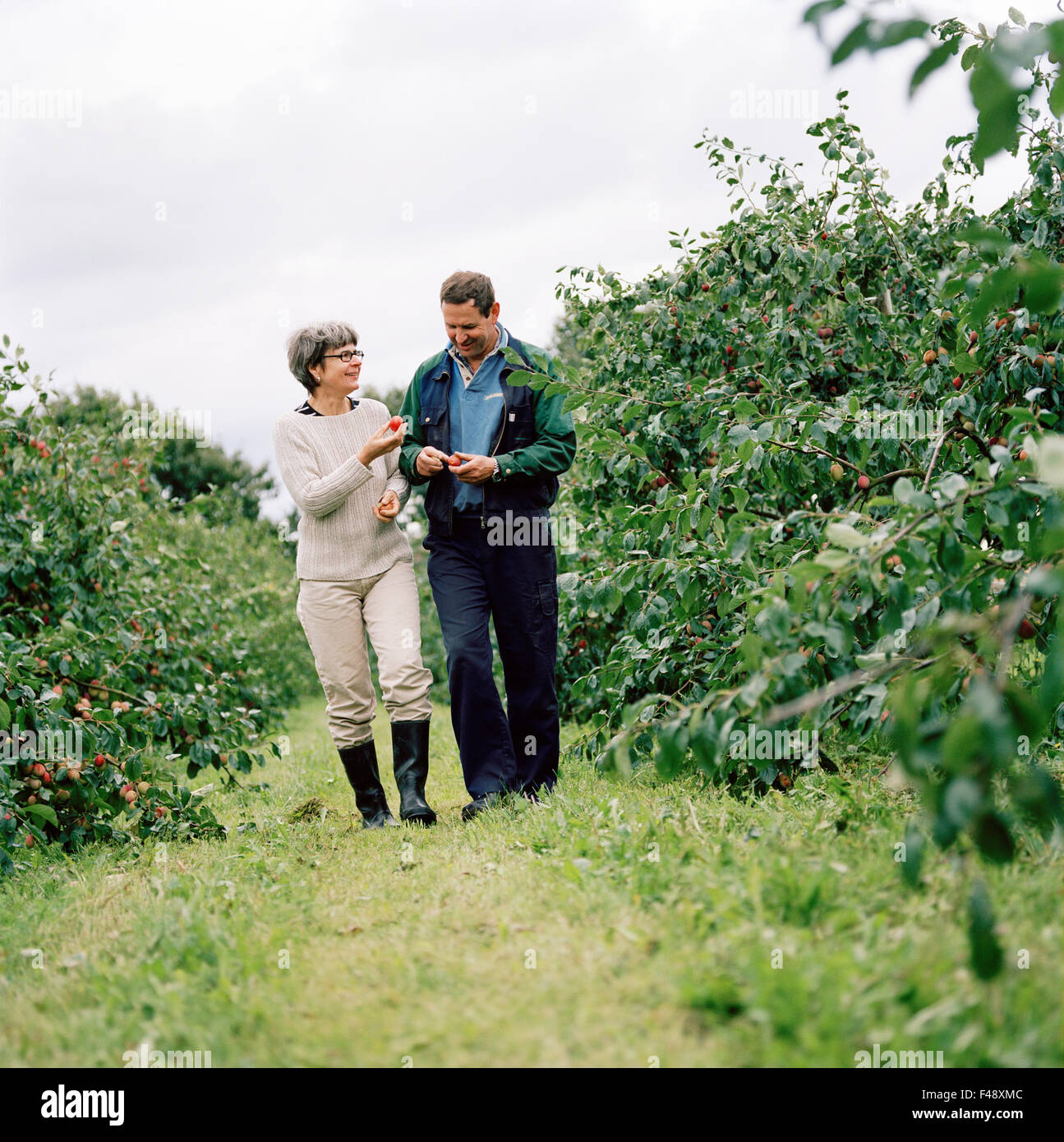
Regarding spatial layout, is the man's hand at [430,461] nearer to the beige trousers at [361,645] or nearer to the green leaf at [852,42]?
the beige trousers at [361,645]

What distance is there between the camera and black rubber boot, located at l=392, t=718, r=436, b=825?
12.9 ft

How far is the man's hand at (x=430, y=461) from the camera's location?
3.86m

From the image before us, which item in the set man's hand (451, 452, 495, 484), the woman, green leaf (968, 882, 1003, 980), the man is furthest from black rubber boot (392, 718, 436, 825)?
green leaf (968, 882, 1003, 980)

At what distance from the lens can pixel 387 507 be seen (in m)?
3.98

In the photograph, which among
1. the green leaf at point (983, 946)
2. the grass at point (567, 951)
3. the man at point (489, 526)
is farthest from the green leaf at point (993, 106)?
the man at point (489, 526)

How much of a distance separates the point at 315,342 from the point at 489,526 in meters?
0.98

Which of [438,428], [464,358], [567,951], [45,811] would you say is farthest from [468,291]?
[567,951]

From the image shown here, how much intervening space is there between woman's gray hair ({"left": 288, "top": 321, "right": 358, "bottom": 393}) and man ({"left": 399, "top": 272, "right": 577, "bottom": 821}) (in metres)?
0.32

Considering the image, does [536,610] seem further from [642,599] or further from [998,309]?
[998,309]

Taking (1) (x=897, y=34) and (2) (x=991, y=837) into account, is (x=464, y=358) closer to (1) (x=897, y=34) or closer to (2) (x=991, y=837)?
(1) (x=897, y=34)

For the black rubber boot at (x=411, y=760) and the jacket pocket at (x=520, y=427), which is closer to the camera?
the black rubber boot at (x=411, y=760)

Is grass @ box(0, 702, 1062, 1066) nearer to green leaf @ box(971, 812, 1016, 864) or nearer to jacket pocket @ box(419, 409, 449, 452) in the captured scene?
green leaf @ box(971, 812, 1016, 864)

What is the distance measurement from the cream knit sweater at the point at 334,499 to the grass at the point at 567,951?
3.88ft
